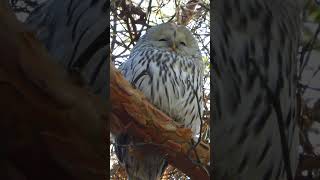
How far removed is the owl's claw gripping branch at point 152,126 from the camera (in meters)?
0.97

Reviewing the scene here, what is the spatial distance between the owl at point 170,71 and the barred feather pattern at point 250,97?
827 millimetres

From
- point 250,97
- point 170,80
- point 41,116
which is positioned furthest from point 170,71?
point 41,116

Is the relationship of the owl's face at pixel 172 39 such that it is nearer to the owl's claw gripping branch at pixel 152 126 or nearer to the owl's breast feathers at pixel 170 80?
the owl's breast feathers at pixel 170 80

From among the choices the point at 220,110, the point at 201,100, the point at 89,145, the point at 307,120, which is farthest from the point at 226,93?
the point at 201,100

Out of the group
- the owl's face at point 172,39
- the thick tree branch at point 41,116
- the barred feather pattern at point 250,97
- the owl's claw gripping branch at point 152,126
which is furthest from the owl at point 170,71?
the thick tree branch at point 41,116

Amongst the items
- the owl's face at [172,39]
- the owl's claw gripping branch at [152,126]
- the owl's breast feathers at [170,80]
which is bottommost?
the owl's claw gripping branch at [152,126]

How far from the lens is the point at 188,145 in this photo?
3.55 ft

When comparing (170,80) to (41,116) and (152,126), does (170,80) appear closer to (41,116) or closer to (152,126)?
(152,126)

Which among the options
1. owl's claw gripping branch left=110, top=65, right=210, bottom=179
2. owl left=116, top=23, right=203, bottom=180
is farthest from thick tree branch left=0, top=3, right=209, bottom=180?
owl left=116, top=23, right=203, bottom=180

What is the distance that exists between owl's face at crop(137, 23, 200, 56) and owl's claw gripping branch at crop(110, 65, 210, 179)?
49 centimetres

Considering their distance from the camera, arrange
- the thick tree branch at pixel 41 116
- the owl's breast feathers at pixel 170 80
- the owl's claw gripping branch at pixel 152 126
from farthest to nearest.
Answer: the owl's breast feathers at pixel 170 80
the owl's claw gripping branch at pixel 152 126
the thick tree branch at pixel 41 116

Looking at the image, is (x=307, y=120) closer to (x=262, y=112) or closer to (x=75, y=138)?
(x=262, y=112)

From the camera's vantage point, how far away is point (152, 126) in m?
1.05

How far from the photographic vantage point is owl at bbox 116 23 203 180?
155 cm
